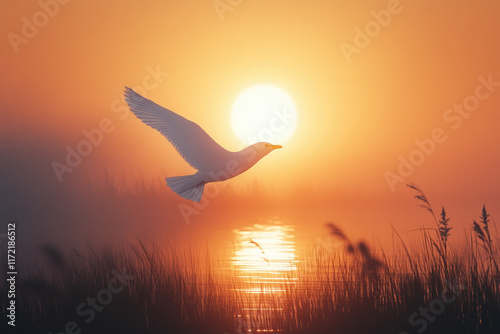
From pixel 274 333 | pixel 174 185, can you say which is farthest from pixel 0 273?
pixel 274 333

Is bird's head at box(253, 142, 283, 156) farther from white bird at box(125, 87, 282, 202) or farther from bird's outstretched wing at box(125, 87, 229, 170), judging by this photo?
bird's outstretched wing at box(125, 87, 229, 170)

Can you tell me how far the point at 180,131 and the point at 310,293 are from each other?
2222 mm

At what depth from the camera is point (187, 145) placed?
5.76 m

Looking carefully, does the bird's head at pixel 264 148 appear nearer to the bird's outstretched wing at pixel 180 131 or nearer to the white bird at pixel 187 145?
the white bird at pixel 187 145

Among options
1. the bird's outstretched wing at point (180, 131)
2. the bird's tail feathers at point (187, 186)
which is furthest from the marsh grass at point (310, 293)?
the bird's outstretched wing at point (180, 131)

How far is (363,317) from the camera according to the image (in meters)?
5.59

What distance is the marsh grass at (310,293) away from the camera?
214 inches

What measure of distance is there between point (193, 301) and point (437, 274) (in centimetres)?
258

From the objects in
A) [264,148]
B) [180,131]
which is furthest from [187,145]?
[264,148]

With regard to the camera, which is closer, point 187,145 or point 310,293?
point 187,145

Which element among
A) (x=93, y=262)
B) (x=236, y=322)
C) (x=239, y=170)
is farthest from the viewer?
(x=93, y=262)

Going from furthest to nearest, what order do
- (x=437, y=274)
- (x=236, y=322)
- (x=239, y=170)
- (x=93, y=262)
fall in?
(x=93, y=262) → (x=236, y=322) → (x=437, y=274) → (x=239, y=170)

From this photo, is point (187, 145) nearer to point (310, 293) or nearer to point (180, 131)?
point (180, 131)

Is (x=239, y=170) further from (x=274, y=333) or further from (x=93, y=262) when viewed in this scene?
(x=93, y=262)
